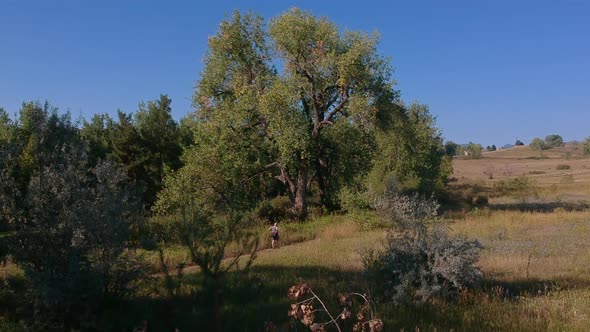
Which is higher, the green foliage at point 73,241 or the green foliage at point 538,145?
the green foliage at point 538,145

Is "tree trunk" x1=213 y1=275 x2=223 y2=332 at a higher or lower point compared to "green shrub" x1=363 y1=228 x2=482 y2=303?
higher

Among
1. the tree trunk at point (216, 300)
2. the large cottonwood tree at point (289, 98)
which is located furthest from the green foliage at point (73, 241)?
the large cottonwood tree at point (289, 98)

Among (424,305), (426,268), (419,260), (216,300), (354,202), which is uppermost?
(216,300)

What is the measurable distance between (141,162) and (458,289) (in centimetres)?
3320

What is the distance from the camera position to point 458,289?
27.3 feet

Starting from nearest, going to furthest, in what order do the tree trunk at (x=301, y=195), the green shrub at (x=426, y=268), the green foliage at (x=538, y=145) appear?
the green shrub at (x=426, y=268), the tree trunk at (x=301, y=195), the green foliage at (x=538, y=145)

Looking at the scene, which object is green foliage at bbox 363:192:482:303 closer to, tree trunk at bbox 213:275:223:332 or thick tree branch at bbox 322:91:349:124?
tree trunk at bbox 213:275:223:332

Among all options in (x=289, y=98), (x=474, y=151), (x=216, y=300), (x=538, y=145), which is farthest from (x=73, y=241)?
(x=538, y=145)

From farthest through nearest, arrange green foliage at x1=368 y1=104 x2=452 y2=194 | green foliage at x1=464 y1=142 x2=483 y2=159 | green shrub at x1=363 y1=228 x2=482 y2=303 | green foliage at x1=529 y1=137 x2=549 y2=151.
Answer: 1. green foliage at x1=529 y1=137 x2=549 y2=151
2. green foliage at x1=464 y1=142 x2=483 y2=159
3. green foliage at x1=368 y1=104 x2=452 y2=194
4. green shrub at x1=363 y1=228 x2=482 y2=303

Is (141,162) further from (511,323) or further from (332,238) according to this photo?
(511,323)

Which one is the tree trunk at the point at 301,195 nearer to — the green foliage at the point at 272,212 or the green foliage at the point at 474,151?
the green foliage at the point at 272,212

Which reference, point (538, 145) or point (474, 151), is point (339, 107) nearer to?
point (474, 151)

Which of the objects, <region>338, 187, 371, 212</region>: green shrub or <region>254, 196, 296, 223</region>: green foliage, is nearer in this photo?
<region>338, 187, 371, 212</region>: green shrub

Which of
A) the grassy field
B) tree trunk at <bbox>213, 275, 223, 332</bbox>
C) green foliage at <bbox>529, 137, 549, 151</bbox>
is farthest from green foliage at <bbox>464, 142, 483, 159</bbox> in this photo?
tree trunk at <bbox>213, 275, 223, 332</bbox>
